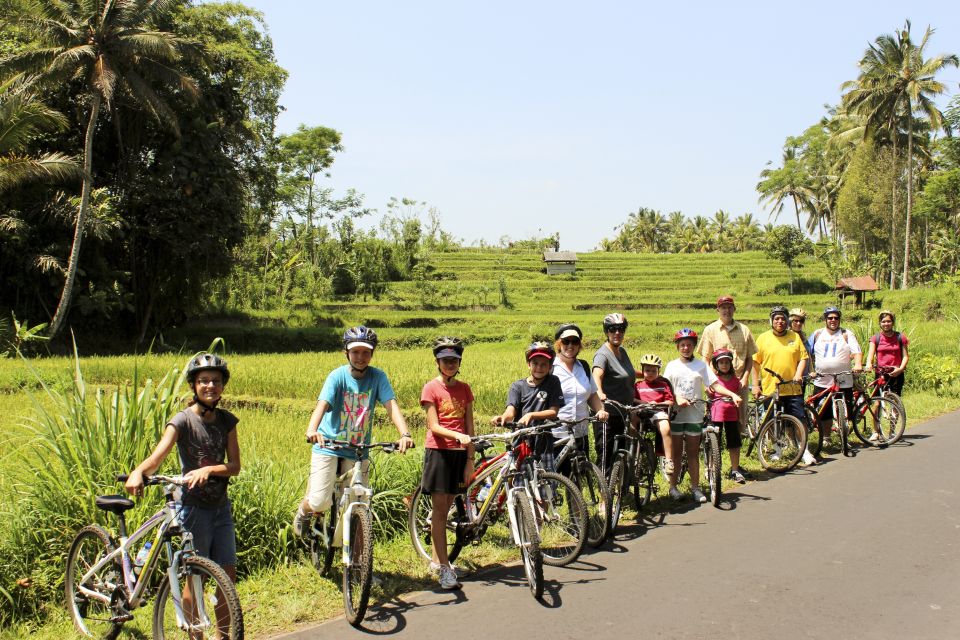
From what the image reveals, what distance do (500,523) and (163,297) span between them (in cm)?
2457

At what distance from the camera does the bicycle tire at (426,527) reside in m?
5.41

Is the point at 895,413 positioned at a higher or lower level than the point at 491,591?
higher

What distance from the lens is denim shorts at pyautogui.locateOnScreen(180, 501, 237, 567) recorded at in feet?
13.3

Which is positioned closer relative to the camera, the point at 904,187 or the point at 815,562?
the point at 815,562

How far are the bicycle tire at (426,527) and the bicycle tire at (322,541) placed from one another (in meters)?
0.67

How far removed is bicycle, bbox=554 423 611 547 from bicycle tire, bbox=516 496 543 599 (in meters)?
1.09

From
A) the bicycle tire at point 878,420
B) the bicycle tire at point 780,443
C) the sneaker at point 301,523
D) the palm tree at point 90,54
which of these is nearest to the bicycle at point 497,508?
the sneaker at point 301,523

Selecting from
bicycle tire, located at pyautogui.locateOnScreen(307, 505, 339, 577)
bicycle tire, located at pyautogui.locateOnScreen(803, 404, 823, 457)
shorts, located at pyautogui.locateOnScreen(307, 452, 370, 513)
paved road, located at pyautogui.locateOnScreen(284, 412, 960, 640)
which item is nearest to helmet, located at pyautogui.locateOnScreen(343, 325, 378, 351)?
shorts, located at pyautogui.locateOnScreen(307, 452, 370, 513)

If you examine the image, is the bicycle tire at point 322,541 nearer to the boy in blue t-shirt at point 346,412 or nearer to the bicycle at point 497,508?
the boy in blue t-shirt at point 346,412

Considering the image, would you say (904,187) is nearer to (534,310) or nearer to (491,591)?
(534,310)

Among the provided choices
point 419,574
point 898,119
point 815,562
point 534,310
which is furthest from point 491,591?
point 898,119

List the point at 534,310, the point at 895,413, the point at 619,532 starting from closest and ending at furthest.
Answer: the point at 619,532, the point at 895,413, the point at 534,310

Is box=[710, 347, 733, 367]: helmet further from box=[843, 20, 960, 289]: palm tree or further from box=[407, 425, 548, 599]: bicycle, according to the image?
→ box=[843, 20, 960, 289]: palm tree

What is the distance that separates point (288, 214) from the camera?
161 ft
